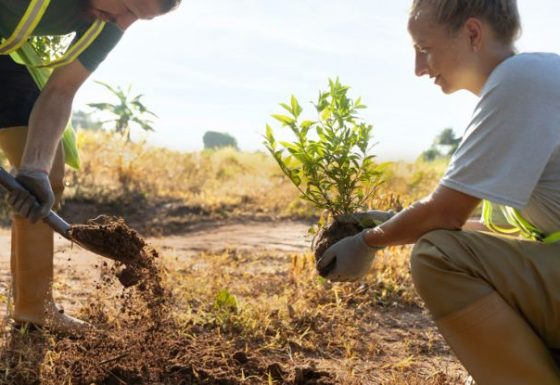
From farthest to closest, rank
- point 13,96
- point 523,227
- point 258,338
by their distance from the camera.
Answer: point 258,338
point 13,96
point 523,227

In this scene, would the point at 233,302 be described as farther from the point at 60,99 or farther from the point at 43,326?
the point at 60,99

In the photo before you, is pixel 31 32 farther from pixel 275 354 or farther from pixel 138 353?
pixel 275 354

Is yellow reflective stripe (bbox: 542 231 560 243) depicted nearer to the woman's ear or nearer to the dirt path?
the woman's ear

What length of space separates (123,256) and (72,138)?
33.8 inches

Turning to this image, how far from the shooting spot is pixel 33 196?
2.46 meters

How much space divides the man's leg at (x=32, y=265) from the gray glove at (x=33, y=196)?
0.41m

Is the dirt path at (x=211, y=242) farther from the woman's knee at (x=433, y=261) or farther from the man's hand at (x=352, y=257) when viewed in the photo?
the woman's knee at (x=433, y=261)

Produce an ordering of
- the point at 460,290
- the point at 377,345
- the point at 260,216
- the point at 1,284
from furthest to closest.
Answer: the point at 260,216, the point at 1,284, the point at 377,345, the point at 460,290

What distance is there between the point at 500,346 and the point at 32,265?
6.92 feet

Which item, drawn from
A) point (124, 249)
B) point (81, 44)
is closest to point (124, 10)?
point (81, 44)

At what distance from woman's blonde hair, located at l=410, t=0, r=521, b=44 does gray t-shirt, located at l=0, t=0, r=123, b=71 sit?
1426mm

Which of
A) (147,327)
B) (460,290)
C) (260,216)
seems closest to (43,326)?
(147,327)

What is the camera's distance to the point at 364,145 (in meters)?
2.88

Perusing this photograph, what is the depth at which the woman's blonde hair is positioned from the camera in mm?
1935
